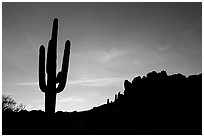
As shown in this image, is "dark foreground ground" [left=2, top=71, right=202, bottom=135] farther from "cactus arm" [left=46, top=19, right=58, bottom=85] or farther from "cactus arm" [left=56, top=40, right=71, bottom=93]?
"cactus arm" [left=46, top=19, right=58, bottom=85]

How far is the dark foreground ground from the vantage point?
6.95m

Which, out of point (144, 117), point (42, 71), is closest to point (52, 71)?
point (42, 71)

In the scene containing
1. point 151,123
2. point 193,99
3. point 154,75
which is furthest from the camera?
point 154,75

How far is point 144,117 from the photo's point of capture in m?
9.38

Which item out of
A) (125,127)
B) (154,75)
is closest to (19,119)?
(125,127)

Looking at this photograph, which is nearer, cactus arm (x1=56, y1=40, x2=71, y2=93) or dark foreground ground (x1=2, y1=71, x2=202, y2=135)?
dark foreground ground (x1=2, y1=71, x2=202, y2=135)

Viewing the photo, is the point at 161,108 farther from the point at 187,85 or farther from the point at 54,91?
the point at 54,91

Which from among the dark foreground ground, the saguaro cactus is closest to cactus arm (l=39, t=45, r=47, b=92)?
the saguaro cactus

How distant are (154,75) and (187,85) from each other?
2391mm

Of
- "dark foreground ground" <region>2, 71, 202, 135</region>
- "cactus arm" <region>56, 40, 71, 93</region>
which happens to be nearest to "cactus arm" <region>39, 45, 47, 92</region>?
"cactus arm" <region>56, 40, 71, 93</region>

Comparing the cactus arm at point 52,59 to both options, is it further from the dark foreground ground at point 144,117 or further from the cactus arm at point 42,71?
the dark foreground ground at point 144,117

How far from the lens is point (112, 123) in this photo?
7.98 meters

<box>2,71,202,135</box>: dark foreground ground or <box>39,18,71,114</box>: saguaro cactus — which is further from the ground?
<box>39,18,71,114</box>: saguaro cactus

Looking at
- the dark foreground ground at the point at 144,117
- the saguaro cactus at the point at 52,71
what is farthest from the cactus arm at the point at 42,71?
the dark foreground ground at the point at 144,117
